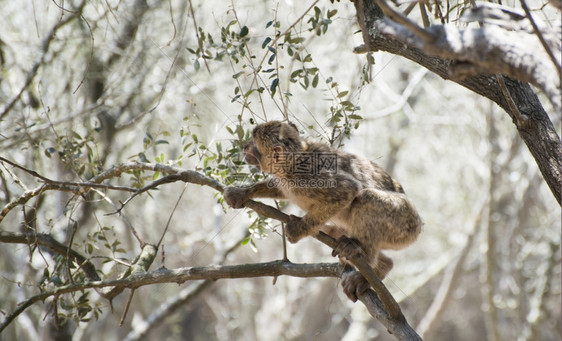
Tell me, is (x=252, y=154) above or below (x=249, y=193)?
above

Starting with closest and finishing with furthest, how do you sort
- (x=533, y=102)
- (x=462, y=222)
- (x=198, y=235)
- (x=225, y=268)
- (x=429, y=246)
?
(x=533, y=102) → (x=225, y=268) → (x=198, y=235) → (x=462, y=222) → (x=429, y=246)

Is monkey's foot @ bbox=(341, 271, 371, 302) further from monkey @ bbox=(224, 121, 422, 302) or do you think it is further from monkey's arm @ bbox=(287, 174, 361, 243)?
monkey's arm @ bbox=(287, 174, 361, 243)

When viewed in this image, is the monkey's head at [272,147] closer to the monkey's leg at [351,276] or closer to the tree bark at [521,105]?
the monkey's leg at [351,276]

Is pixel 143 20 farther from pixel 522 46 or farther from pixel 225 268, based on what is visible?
pixel 522 46

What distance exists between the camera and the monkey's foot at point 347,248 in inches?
167

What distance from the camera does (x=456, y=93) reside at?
13.3 metres

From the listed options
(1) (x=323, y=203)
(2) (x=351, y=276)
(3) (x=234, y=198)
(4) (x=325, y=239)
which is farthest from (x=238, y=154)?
(2) (x=351, y=276)

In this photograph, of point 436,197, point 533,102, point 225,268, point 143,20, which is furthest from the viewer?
point 436,197

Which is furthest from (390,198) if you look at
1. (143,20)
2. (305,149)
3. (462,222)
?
(462,222)

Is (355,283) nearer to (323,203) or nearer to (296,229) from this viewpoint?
(296,229)

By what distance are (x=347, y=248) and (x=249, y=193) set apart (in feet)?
3.17

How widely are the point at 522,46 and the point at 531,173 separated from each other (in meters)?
9.48

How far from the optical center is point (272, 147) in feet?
16.4

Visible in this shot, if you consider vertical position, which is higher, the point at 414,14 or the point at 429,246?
the point at 414,14
